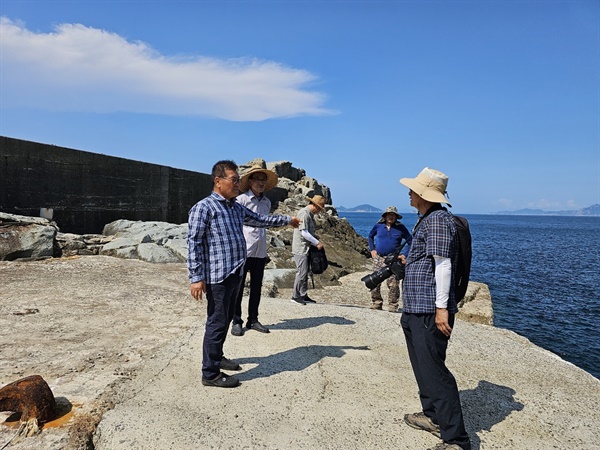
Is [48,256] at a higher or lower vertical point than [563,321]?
higher

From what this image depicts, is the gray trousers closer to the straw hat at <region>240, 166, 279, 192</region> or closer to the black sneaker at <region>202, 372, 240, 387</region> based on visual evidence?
the straw hat at <region>240, 166, 279, 192</region>

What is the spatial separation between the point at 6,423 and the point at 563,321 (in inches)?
588

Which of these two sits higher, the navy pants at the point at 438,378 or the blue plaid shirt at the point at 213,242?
the blue plaid shirt at the point at 213,242

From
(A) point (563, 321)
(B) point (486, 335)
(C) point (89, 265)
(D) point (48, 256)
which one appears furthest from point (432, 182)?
(A) point (563, 321)

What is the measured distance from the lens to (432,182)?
3275 millimetres

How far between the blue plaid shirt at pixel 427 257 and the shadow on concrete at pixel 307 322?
2.64 metres

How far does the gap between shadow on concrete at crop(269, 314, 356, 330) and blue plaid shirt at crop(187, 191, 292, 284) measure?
2.00m

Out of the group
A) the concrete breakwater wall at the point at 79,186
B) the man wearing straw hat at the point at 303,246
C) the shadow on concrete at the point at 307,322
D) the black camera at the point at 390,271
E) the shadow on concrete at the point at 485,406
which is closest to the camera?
the shadow on concrete at the point at 485,406

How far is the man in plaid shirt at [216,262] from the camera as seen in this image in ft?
12.0

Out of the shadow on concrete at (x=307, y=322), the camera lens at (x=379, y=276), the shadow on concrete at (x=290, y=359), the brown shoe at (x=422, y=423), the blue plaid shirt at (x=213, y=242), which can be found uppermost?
the blue plaid shirt at (x=213, y=242)

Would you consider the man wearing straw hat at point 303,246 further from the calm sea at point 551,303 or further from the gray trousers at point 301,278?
the calm sea at point 551,303

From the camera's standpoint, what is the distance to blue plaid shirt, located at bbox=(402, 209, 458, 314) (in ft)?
9.88

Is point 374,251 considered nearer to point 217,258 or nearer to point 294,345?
point 294,345

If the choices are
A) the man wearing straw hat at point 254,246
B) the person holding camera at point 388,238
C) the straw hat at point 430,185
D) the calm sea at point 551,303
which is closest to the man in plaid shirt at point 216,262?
the man wearing straw hat at point 254,246
